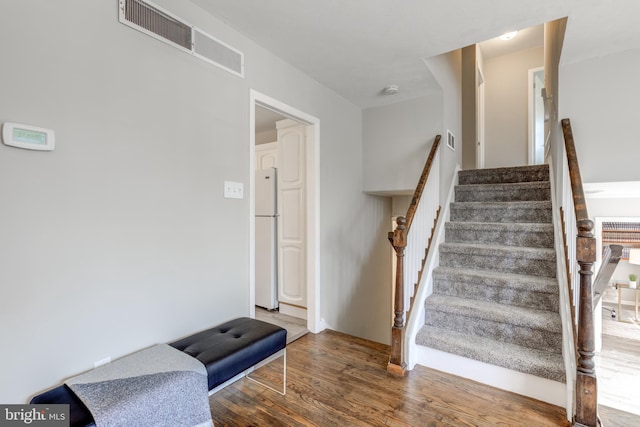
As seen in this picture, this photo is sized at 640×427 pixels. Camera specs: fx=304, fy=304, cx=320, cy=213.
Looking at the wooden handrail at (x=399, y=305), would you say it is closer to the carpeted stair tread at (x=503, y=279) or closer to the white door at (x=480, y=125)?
the carpeted stair tread at (x=503, y=279)

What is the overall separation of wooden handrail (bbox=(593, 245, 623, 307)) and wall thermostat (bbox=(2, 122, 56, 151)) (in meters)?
3.27

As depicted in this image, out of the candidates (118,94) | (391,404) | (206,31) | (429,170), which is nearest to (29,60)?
(118,94)

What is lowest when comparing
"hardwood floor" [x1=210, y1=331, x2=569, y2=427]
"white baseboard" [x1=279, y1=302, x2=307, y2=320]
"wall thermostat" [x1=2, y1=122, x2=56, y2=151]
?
"hardwood floor" [x1=210, y1=331, x2=569, y2=427]

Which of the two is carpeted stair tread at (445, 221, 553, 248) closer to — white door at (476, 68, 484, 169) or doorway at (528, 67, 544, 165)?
white door at (476, 68, 484, 169)

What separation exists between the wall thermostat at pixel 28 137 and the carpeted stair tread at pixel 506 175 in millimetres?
4068

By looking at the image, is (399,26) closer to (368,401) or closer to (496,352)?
(496,352)

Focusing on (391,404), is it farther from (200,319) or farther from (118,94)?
(118,94)

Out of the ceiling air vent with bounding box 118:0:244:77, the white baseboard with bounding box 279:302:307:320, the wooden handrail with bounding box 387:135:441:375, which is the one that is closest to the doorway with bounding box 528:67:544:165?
the wooden handrail with bounding box 387:135:441:375

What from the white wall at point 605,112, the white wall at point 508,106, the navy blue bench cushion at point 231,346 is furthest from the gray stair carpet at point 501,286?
the white wall at point 508,106

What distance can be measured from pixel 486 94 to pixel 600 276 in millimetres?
3867

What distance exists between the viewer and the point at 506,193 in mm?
3455

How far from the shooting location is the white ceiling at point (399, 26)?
196 centimetres

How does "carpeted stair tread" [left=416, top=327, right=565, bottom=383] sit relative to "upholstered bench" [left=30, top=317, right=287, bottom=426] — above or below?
below

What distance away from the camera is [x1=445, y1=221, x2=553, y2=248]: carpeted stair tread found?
9.00 ft
